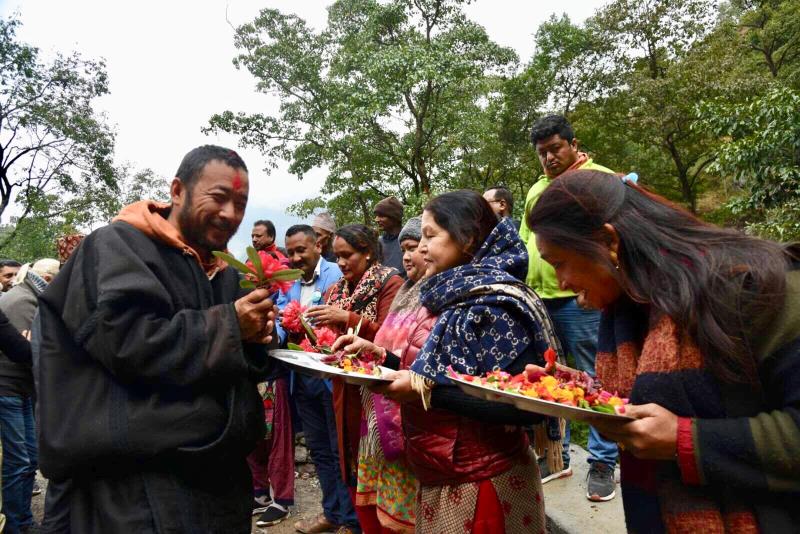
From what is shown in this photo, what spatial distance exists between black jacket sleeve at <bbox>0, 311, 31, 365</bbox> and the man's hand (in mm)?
3086

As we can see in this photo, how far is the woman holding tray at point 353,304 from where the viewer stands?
3.54 metres

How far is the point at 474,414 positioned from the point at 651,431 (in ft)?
2.94

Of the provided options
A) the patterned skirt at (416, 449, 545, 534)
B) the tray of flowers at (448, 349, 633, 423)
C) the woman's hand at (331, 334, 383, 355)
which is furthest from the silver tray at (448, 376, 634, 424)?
the woman's hand at (331, 334, 383, 355)

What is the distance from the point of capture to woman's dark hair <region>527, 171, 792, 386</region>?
4.23 ft

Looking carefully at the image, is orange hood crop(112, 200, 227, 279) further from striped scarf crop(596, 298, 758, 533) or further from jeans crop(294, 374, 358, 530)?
jeans crop(294, 374, 358, 530)

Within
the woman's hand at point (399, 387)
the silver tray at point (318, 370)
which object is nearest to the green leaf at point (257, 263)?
the silver tray at point (318, 370)

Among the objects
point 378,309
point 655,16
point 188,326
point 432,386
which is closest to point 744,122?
point 378,309

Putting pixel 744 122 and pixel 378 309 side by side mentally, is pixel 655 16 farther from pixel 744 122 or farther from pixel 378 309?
pixel 378 309

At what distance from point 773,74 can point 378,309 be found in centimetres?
2309

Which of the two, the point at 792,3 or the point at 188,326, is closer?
the point at 188,326

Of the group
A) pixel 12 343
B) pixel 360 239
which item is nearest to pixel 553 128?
pixel 360 239

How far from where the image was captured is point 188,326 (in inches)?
69.8

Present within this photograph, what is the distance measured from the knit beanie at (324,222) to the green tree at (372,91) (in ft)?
32.0

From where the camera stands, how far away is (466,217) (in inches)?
98.5
